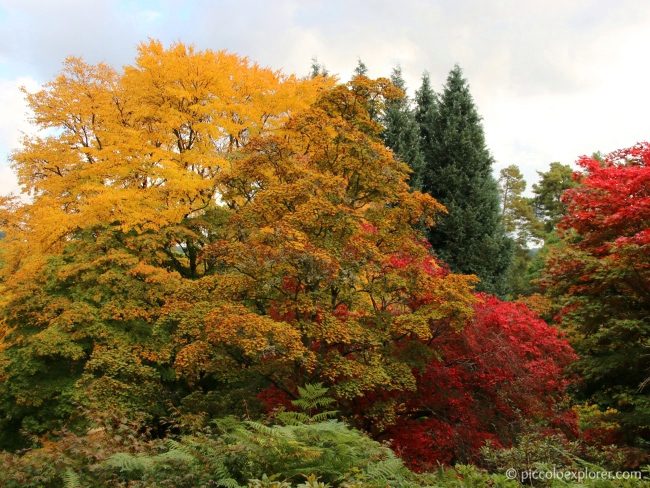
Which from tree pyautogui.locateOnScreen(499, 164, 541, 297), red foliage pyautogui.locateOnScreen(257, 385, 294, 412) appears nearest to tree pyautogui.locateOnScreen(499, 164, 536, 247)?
tree pyautogui.locateOnScreen(499, 164, 541, 297)

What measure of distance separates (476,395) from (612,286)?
348cm

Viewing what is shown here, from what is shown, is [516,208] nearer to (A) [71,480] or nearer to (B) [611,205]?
(B) [611,205]

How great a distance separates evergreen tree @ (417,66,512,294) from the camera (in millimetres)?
24703

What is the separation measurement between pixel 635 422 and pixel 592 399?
130cm

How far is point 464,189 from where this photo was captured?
2559 cm

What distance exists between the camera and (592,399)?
10523 millimetres

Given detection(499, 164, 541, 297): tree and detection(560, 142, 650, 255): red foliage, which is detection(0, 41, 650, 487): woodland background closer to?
detection(560, 142, 650, 255): red foliage

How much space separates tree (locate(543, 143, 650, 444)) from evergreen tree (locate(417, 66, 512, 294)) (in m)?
13.1

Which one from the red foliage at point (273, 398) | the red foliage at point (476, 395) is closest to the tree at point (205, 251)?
→ the red foliage at point (273, 398)

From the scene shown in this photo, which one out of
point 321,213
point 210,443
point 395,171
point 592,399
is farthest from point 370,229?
point 210,443

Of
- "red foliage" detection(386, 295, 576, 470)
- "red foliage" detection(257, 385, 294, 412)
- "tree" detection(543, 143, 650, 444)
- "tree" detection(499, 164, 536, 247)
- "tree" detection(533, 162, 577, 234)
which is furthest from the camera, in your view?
"tree" detection(499, 164, 536, 247)

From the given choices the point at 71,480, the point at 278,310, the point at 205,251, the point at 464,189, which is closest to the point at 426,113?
the point at 464,189

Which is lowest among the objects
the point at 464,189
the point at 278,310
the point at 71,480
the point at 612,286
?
the point at 71,480

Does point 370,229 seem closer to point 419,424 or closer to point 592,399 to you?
point 419,424
